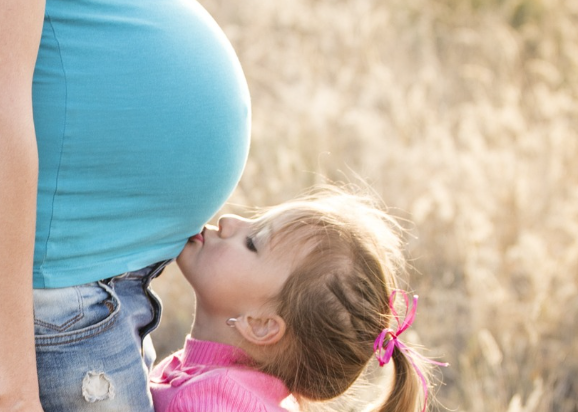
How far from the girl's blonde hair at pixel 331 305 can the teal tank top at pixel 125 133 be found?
0.85 ft

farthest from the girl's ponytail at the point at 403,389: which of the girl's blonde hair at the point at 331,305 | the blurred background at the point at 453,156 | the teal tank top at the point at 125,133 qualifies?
the blurred background at the point at 453,156

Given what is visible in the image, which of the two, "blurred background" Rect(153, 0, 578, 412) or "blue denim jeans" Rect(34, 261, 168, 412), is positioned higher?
"blue denim jeans" Rect(34, 261, 168, 412)

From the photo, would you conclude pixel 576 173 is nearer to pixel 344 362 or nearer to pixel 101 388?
pixel 344 362

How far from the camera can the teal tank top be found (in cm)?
146

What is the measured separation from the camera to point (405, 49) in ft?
21.0

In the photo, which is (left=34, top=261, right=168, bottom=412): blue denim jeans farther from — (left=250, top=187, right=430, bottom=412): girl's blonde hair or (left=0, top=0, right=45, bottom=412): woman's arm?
(left=250, top=187, right=430, bottom=412): girl's blonde hair

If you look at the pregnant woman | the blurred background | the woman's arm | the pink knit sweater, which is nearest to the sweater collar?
the pink knit sweater

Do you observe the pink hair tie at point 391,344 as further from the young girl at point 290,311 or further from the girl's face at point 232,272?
the girl's face at point 232,272

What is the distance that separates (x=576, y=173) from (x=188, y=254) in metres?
3.31

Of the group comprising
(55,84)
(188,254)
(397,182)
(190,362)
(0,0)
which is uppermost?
(0,0)

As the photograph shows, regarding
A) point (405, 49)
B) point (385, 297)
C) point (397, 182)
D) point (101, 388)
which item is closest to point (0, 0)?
point (101, 388)

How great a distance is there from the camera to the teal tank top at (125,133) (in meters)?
1.46

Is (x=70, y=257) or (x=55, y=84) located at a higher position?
(x=55, y=84)

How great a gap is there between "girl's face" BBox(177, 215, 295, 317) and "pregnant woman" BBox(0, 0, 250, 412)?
5.4 inches
